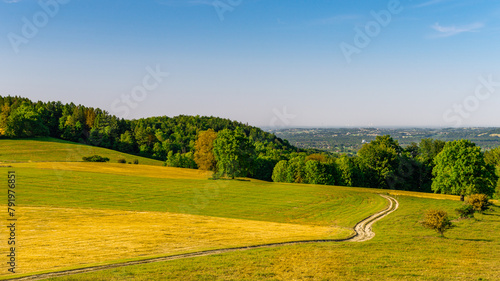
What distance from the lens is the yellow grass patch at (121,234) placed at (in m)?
22.7

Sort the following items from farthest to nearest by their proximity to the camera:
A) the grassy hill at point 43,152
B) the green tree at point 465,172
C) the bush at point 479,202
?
the grassy hill at point 43,152, the green tree at point 465,172, the bush at point 479,202

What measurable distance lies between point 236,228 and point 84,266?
54.7 ft

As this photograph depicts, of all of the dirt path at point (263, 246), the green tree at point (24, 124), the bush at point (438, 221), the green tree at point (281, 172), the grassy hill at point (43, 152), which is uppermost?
the green tree at point (24, 124)

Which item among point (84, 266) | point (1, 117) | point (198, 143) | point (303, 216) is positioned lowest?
point (303, 216)

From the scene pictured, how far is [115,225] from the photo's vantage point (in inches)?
1286

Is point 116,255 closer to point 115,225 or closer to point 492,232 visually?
point 115,225

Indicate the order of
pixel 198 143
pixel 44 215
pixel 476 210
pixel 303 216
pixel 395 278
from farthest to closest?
pixel 198 143
pixel 303 216
pixel 476 210
pixel 44 215
pixel 395 278

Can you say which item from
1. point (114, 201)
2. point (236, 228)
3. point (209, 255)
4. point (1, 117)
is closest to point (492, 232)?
point (236, 228)

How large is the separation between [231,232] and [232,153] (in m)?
40.0

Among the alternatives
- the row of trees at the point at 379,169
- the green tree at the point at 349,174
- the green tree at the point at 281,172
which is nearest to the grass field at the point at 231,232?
the row of trees at the point at 379,169

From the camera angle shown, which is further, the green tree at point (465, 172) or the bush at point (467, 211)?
the green tree at point (465, 172)

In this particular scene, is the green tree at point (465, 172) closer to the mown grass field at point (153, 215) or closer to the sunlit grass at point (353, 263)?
the mown grass field at point (153, 215)

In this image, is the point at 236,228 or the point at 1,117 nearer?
the point at 236,228

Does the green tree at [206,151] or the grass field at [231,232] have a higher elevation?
the green tree at [206,151]
